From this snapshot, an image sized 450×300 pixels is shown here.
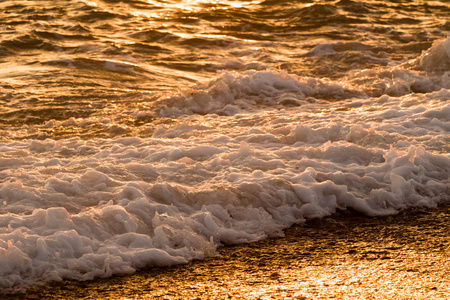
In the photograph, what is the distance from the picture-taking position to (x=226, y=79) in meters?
8.57

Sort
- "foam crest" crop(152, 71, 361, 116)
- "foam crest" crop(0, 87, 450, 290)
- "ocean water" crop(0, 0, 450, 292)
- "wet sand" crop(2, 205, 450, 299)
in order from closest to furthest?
"wet sand" crop(2, 205, 450, 299), "foam crest" crop(0, 87, 450, 290), "ocean water" crop(0, 0, 450, 292), "foam crest" crop(152, 71, 361, 116)

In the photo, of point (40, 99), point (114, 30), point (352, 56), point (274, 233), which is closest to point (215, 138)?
point (274, 233)

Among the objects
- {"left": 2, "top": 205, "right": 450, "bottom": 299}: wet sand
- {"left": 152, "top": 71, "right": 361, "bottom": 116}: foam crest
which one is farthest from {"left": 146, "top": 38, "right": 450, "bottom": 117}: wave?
{"left": 2, "top": 205, "right": 450, "bottom": 299}: wet sand

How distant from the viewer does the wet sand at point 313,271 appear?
10.9ft

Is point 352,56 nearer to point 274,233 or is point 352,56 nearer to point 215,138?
point 215,138

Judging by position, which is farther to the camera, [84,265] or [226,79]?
[226,79]

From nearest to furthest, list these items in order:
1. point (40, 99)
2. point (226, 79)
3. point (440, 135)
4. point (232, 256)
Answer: point (232, 256)
point (440, 135)
point (40, 99)
point (226, 79)

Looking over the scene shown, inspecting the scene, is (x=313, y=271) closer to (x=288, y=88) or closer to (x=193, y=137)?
(x=193, y=137)

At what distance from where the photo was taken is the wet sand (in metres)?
3.34

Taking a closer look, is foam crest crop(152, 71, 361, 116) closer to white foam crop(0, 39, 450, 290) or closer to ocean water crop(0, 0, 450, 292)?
ocean water crop(0, 0, 450, 292)

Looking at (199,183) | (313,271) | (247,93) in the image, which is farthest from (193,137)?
(313,271)

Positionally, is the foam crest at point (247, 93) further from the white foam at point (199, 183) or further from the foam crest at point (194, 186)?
the foam crest at point (194, 186)

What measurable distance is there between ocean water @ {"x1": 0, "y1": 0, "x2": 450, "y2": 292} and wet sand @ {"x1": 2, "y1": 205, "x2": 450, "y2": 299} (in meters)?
0.15

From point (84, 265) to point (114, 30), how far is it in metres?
9.82
